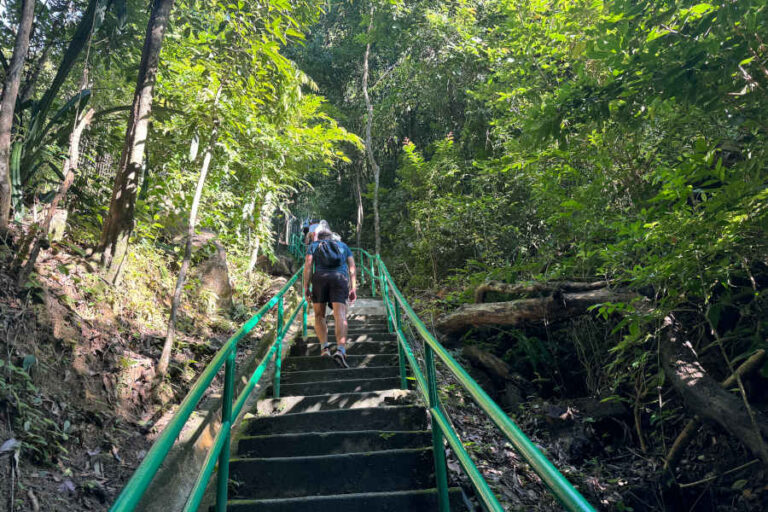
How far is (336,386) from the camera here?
413 centimetres

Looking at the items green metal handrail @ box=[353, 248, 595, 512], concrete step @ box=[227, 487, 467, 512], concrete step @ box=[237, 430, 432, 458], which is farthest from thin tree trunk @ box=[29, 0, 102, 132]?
concrete step @ box=[227, 487, 467, 512]

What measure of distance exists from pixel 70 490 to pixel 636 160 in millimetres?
5510

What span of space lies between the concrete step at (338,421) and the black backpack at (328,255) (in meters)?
1.81

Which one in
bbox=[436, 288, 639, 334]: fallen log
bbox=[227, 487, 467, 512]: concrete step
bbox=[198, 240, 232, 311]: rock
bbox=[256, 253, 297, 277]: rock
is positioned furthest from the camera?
bbox=[256, 253, 297, 277]: rock

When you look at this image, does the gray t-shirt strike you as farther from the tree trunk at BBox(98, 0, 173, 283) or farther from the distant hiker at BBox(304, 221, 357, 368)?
the tree trunk at BBox(98, 0, 173, 283)

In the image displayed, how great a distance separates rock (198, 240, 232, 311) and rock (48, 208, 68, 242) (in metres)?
2.02

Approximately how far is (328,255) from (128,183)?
2239mm

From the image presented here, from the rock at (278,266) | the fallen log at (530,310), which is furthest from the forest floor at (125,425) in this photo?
the rock at (278,266)

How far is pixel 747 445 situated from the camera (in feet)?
10.1

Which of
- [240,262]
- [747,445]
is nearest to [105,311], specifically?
[240,262]

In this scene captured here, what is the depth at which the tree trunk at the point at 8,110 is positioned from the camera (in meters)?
4.02

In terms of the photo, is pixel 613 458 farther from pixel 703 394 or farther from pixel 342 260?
pixel 342 260

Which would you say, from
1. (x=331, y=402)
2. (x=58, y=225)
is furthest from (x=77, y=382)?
(x=58, y=225)

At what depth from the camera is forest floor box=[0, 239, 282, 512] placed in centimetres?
260
